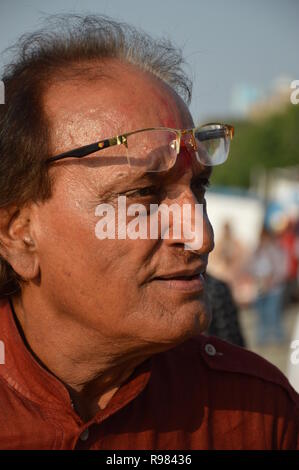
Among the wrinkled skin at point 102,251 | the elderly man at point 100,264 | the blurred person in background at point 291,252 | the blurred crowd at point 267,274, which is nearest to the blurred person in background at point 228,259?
the blurred crowd at point 267,274

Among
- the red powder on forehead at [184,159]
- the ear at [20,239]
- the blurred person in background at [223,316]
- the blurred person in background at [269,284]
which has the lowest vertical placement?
the blurred person in background at [269,284]

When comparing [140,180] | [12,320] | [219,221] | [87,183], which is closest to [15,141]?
[87,183]

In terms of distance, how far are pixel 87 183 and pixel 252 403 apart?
3.51ft

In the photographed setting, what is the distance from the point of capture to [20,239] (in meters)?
2.28

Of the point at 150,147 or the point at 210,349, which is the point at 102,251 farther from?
the point at 210,349

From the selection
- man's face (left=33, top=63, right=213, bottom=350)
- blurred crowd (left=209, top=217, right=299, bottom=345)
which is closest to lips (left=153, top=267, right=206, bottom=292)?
man's face (left=33, top=63, right=213, bottom=350)

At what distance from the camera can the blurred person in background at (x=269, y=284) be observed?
10820 millimetres

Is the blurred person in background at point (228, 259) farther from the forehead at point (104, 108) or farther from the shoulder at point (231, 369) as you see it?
the forehead at point (104, 108)

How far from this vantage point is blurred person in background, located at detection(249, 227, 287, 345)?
35.5 ft

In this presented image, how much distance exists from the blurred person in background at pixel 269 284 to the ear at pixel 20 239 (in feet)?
28.4

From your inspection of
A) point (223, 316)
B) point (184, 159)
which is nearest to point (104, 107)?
point (184, 159)

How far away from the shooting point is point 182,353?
2605 millimetres

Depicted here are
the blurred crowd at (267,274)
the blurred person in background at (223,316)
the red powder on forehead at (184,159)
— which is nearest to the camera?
the red powder on forehead at (184,159)

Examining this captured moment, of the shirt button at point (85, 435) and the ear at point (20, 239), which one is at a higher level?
the ear at point (20, 239)
